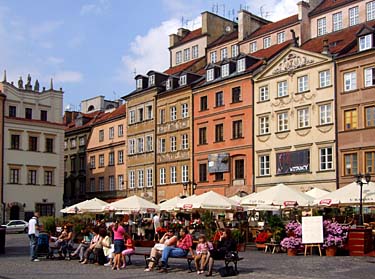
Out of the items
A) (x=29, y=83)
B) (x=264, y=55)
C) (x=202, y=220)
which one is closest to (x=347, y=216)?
(x=202, y=220)

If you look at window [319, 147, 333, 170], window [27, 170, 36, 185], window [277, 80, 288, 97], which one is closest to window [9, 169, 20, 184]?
window [27, 170, 36, 185]

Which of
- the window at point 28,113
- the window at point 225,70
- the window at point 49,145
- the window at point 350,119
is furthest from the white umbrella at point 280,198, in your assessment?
the window at point 28,113

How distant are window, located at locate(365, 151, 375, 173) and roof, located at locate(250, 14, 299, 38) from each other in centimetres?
1483

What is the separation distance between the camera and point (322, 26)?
157ft

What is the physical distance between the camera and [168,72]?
2397 inches

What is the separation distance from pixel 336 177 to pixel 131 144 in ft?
76.0

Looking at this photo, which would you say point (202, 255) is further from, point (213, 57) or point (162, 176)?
Answer: point (213, 57)

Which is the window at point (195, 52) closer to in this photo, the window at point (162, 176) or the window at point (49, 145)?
the window at point (162, 176)

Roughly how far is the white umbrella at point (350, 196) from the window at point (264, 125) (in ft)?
56.7

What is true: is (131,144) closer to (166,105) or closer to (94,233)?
(166,105)

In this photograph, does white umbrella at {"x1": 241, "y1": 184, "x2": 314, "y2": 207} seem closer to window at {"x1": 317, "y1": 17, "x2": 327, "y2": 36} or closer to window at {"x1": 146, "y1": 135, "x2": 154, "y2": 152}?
window at {"x1": 317, "y1": 17, "x2": 327, "y2": 36}

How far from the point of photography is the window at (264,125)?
44.4 m

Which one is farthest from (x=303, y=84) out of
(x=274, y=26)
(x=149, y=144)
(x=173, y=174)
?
(x=149, y=144)

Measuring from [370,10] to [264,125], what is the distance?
10483 millimetres
